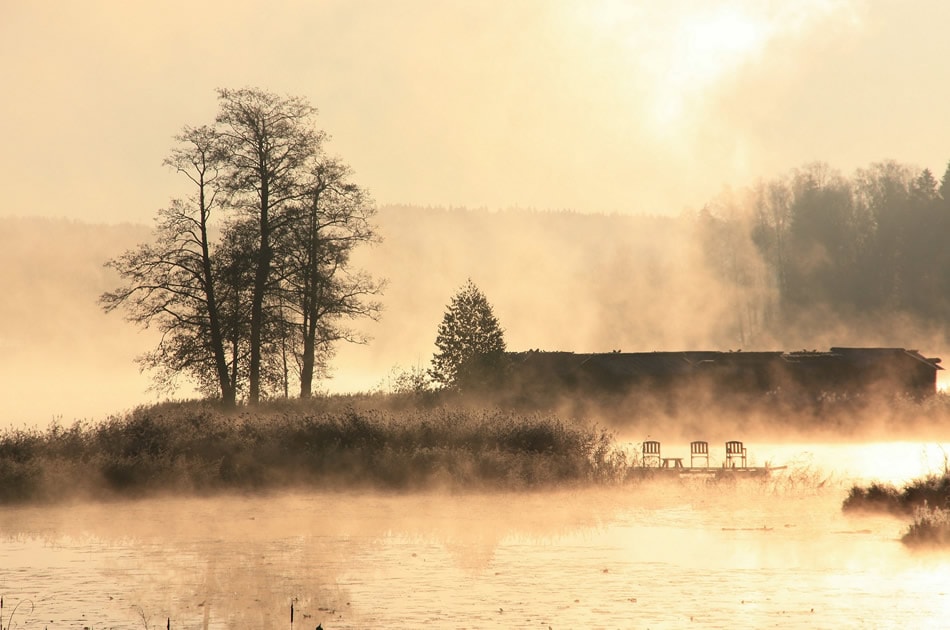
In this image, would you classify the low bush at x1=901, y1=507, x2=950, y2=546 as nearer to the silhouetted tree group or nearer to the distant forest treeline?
the silhouetted tree group

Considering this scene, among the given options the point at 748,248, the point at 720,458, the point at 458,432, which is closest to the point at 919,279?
the point at 748,248

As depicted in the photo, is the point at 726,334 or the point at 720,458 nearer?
the point at 720,458

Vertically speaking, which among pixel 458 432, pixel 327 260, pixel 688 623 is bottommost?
pixel 688 623

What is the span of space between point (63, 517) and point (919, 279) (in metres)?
96.0

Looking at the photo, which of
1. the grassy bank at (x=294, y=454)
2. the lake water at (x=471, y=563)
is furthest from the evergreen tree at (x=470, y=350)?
the lake water at (x=471, y=563)

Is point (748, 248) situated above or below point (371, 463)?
above

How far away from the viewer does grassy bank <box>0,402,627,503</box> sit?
3434cm

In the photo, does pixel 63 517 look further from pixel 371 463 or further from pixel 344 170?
pixel 344 170

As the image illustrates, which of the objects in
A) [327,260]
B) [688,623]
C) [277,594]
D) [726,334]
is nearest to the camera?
[688,623]

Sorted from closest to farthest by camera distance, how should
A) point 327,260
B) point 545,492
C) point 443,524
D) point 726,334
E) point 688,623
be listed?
point 688,623, point 443,524, point 545,492, point 327,260, point 726,334

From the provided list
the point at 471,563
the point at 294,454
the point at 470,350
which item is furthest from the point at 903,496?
the point at 470,350

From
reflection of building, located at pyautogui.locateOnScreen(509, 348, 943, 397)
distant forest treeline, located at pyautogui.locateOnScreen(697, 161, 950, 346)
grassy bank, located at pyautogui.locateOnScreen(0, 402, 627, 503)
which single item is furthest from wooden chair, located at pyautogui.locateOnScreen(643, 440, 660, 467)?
distant forest treeline, located at pyautogui.locateOnScreen(697, 161, 950, 346)

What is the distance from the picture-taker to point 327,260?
48250 millimetres

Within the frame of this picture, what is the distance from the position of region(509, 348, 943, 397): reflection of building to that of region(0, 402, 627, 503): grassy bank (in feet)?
108
